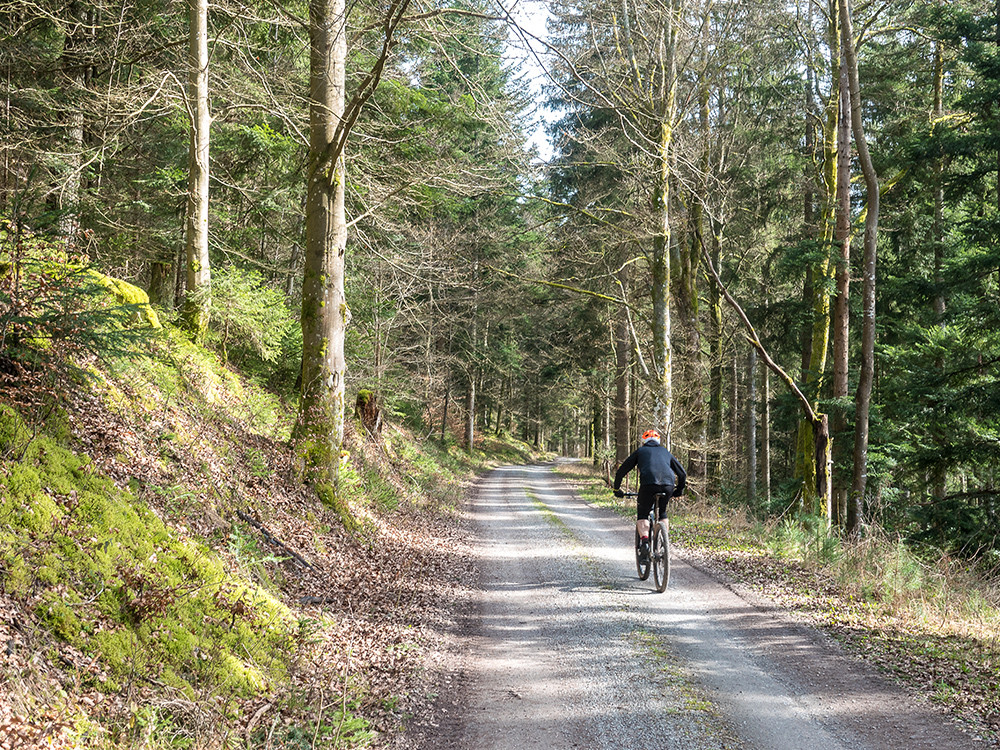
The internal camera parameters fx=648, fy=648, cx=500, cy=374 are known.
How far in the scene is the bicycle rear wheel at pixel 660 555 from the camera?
808cm

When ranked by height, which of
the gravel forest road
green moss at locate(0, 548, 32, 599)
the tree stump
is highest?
the tree stump

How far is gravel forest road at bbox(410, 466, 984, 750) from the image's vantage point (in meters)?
4.44

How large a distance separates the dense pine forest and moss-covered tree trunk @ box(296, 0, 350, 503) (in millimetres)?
45

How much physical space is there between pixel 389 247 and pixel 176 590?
14.2 m

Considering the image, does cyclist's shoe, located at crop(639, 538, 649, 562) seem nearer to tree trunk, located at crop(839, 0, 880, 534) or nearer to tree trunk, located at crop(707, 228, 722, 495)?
tree trunk, located at crop(839, 0, 880, 534)

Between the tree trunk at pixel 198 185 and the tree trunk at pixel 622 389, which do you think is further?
the tree trunk at pixel 622 389

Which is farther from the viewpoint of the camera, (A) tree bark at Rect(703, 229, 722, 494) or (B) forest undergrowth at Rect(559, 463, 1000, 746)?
(A) tree bark at Rect(703, 229, 722, 494)

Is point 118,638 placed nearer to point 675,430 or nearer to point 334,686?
point 334,686

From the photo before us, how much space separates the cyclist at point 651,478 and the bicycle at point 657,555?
2.4 inches

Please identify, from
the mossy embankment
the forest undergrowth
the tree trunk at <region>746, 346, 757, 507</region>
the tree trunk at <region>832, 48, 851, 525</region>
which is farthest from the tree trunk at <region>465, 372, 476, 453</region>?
the mossy embankment

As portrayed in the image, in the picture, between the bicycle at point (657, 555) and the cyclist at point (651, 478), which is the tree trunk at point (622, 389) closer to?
the cyclist at point (651, 478)

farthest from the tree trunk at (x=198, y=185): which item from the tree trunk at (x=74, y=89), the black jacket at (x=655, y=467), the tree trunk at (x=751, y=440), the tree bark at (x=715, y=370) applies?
the tree trunk at (x=751, y=440)

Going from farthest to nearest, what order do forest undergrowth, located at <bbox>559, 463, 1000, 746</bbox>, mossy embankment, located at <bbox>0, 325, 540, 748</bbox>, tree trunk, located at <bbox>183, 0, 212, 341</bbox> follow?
1. tree trunk, located at <bbox>183, 0, 212, 341</bbox>
2. forest undergrowth, located at <bbox>559, 463, 1000, 746</bbox>
3. mossy embankment, located at <bbox>0, 325, 540, 748</bbox>

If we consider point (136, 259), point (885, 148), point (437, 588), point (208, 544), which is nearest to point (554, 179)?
point (885, 148)
